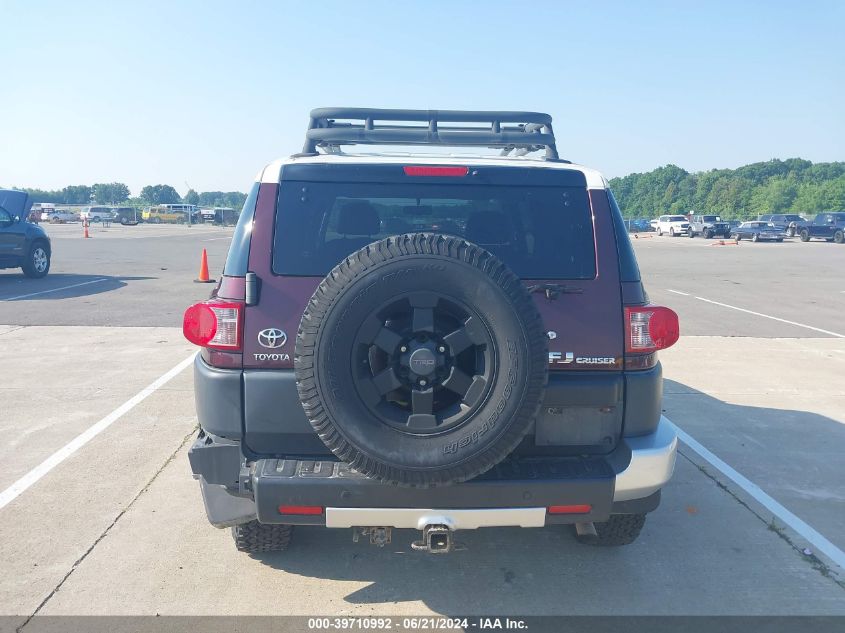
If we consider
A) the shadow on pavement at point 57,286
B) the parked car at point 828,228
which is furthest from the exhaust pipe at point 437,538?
the parked car at point 828,228

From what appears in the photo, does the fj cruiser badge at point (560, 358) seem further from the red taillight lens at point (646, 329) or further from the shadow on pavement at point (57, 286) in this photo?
the shadow on pavement at point (57, 286)

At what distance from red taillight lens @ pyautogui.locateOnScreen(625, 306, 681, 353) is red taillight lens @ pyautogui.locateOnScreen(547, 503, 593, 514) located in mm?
696

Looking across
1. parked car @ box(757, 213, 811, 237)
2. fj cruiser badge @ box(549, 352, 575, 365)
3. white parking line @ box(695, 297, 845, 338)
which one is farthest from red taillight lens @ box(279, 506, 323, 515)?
parked car @ box(757, 213, 811, 237)

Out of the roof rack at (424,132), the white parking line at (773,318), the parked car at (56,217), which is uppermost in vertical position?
the roof rack at (424,132)

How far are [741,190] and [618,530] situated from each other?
108268 mm

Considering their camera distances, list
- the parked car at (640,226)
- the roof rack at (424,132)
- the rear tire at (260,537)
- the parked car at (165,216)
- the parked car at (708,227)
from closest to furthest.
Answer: the rear tire at (260,537)
the roof rack at (424,132)
the parked car at (708,227)
the parked car at (640,226)
the parked car at (165,216)

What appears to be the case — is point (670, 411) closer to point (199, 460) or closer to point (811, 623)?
point (811, 623)

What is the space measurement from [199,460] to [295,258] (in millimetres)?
952

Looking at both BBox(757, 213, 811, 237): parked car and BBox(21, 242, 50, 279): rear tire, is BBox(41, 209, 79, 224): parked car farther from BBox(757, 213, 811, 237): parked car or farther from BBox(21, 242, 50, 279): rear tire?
BBox(757, 213, 811, 237): parked car

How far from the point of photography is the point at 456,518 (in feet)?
9.34

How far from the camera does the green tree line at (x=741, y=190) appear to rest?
82.2 m

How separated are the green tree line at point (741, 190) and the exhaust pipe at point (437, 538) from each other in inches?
2991

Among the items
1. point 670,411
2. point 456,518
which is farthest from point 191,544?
point 670,411

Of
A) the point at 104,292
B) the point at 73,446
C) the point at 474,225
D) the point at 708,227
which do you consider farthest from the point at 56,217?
the point at 474,225
